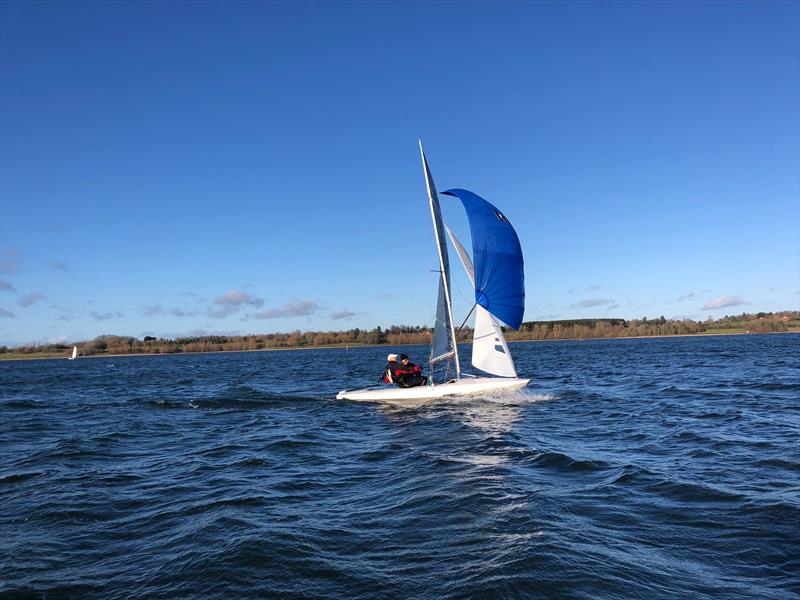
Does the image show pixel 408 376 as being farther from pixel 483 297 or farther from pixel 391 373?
pixel 483 297

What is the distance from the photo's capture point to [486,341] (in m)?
22.5

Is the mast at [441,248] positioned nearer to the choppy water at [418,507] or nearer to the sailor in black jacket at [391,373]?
the sailor in black jacket at [391,373]

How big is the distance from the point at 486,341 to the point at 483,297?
192 cm

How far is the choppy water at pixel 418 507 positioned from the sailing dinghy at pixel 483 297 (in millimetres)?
3348

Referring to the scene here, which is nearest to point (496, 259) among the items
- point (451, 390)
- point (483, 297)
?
point (483, 297)

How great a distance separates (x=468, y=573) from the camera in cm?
598

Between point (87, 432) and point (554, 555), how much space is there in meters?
17.1

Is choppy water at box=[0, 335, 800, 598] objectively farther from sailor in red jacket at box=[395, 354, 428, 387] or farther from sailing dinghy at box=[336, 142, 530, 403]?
sailor in red jacket at box=[395, 354, 428, 387]

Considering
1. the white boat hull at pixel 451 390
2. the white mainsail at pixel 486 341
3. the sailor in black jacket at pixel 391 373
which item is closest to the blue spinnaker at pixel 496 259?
the white mainsail at pixel 486 341

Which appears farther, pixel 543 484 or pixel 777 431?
pixel 777 431

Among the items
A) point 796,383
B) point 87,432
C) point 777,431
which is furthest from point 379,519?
point 796,383

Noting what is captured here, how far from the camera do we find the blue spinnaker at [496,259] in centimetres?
2145

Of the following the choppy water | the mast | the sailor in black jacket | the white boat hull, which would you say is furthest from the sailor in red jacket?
the choppy water

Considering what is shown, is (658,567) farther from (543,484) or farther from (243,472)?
(243,472)
